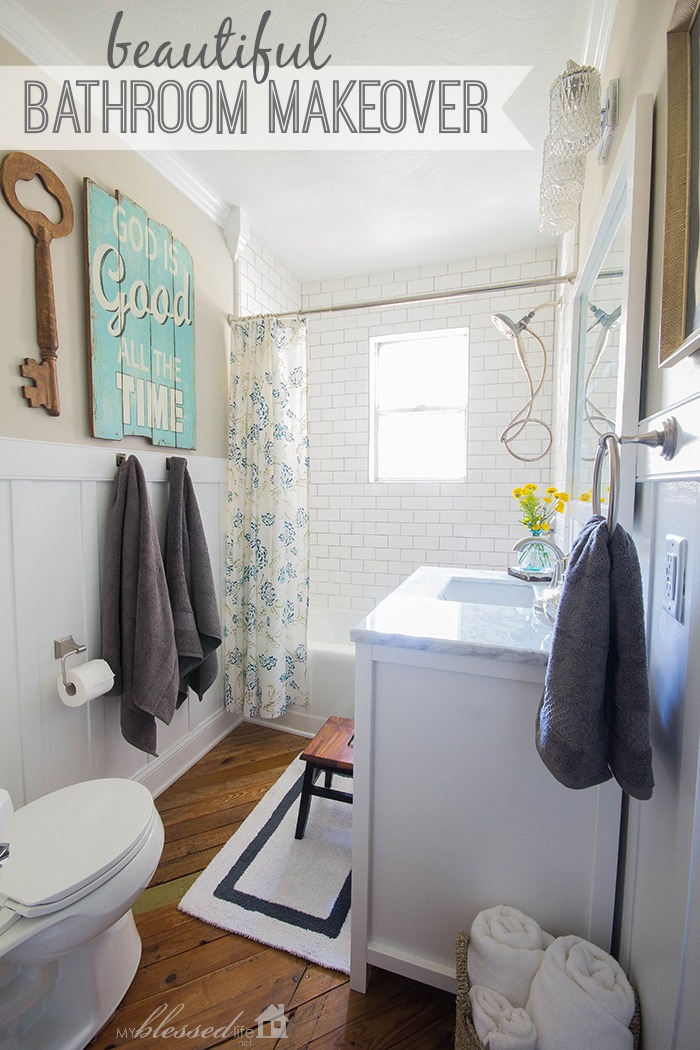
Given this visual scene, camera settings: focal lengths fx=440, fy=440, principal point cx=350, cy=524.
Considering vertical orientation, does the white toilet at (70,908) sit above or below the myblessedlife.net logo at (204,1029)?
above

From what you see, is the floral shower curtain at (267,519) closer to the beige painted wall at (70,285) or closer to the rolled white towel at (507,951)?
the beige painted wall at (70,285)

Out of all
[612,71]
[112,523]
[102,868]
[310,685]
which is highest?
[612,71]

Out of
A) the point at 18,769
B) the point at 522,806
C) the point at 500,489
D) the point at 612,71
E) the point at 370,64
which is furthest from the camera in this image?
the point at 500,489

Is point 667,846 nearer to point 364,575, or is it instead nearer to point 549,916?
point 549,916

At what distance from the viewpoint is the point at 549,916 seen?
0.97 m

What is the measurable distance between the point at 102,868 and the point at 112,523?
3.37 feet

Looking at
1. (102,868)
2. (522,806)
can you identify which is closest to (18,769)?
(102,868)

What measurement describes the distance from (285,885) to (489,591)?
1239 mm

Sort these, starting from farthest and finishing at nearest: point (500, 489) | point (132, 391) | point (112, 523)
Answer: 1. point (500, 489)
2. point (132, 391)
3. point (112, 523)

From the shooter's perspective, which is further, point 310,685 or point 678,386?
point 310,685

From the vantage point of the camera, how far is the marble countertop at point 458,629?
3.13ft

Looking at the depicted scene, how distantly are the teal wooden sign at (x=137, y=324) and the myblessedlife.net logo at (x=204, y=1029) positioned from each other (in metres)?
1.65

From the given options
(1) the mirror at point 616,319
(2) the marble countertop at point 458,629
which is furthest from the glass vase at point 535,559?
(2) the marble countertop at point 458,629

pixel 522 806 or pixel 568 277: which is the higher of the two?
pixel 568 277
